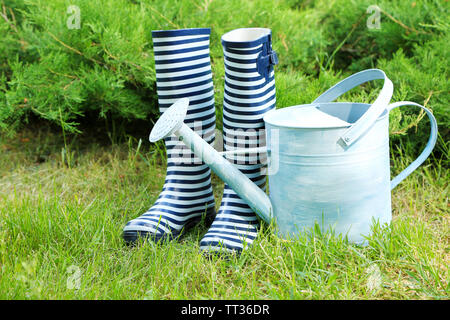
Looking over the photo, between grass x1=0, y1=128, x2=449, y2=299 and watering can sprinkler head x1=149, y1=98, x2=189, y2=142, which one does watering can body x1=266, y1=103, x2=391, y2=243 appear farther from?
watering can sprinkler head x1=149, y1=98, x2=189, y2=142

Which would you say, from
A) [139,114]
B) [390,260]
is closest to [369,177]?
[390,260]

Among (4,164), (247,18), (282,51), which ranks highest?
(247,18)

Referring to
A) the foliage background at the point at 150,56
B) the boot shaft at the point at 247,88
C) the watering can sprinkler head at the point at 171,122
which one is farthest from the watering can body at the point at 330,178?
the foliage background at the point at 150,56

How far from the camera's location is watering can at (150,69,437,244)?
1245mm

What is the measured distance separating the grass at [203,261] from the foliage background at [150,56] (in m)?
0.39

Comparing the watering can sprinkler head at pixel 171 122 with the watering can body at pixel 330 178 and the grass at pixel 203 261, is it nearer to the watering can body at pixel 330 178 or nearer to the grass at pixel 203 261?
the watering can body at pixel 330 178

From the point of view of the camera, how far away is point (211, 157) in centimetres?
136

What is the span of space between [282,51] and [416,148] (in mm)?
717

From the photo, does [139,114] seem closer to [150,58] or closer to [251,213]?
[150,58]

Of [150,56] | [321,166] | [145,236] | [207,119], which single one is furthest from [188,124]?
[150,56]

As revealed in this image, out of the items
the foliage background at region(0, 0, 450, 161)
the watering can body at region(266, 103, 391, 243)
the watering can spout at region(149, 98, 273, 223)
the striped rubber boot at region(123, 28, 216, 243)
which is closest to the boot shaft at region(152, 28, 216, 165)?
the striped rubber boot at region(123, 28, 216, 243)

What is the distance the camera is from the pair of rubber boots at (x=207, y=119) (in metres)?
1.40

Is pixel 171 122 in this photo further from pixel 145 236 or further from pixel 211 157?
pixel 145 236

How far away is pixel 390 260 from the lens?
1.28m
